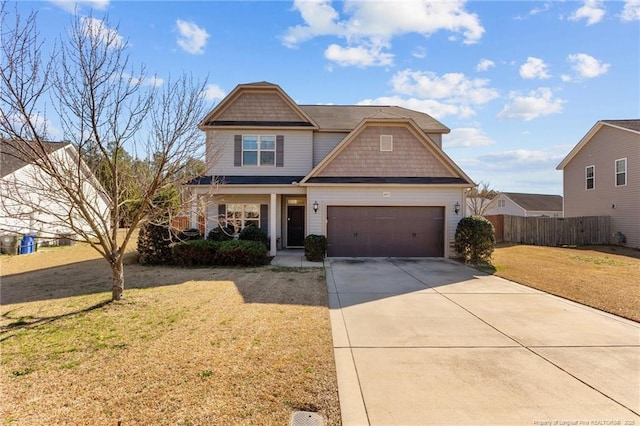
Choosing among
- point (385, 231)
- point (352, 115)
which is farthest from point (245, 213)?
point (352, 115)

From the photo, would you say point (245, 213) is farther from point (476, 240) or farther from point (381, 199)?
point (476, 240)

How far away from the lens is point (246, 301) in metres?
7.06

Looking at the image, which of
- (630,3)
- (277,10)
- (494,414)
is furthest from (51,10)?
(630,3)

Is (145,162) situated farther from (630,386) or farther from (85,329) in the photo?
(630,386)

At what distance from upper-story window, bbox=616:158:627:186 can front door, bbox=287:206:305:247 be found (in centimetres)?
1804

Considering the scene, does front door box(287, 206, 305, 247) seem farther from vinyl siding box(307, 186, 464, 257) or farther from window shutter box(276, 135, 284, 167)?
vinyl siding box(307, 186, 464, 257)

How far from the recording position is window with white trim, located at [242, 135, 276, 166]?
14.7 m

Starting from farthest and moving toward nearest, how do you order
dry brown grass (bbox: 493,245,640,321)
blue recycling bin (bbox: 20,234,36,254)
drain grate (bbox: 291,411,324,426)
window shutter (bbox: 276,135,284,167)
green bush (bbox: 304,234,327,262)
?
blue recycling bin (bbox: 20,234,36,254)
window shutter (bbox: 276,135,284,167)
green bush (bbox: 304,234,327,262)
dry brown grass (bbox: 493,245,640,321)
drain grate (bbox: 291,411,324,426)

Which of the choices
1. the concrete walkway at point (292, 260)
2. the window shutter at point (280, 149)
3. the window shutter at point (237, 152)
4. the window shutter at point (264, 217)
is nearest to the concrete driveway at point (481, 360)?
the concrete walkway at point (292, 260)

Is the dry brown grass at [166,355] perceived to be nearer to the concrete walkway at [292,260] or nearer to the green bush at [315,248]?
the concrete walkway at [292,260]

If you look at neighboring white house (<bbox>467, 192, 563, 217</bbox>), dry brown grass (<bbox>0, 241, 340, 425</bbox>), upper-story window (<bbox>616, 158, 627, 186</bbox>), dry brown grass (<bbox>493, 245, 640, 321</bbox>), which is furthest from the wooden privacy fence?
dry brown grass (<bbox>0, 241, 340, 425</bbox>)

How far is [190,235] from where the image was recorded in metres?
13.0

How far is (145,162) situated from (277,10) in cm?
722

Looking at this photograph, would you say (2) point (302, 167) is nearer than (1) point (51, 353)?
No
